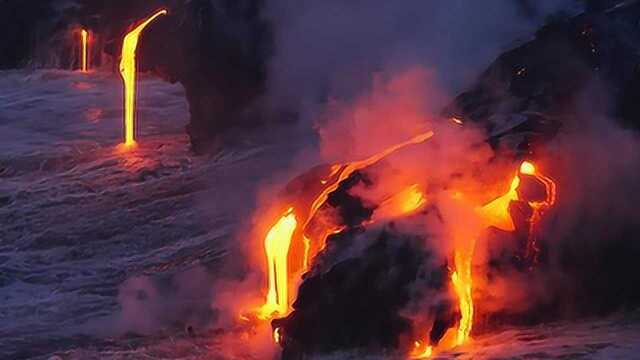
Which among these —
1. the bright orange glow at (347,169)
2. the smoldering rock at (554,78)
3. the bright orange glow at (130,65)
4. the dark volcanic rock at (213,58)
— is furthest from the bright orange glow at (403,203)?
the bright orange glow at (130,65)

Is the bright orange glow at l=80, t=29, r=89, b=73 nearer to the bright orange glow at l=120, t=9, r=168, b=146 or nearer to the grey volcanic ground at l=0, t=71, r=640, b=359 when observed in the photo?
the grey volcanic ground at l=0, t=71, r=640, b=359

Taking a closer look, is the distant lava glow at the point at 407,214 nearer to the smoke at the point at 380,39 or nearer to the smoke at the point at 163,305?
the smoke at the point at 163,305

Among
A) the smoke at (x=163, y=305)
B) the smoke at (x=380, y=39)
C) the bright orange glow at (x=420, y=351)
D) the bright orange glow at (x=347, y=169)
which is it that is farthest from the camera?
the smoke at (x=380, y=39)

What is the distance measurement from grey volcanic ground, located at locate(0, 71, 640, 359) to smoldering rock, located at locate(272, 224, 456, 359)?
23 cm

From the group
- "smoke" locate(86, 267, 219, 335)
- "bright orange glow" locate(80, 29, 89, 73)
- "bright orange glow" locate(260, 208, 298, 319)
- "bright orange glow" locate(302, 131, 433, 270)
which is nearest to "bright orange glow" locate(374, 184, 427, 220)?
"bright orange glow" locate(302, 131, 433, 270)

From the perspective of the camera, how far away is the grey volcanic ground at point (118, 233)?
8.13 meters

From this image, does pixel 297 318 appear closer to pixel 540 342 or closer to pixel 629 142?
pixel 540 342

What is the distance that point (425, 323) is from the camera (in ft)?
24.9

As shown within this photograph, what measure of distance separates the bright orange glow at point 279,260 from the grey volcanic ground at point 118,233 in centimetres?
66

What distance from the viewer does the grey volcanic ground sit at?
8.13m

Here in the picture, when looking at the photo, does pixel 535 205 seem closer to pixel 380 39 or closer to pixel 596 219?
pixel 596 219

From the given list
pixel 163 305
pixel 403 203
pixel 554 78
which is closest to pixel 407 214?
pixel 403 203

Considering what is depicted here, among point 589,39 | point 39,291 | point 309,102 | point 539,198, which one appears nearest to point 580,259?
point 539,198

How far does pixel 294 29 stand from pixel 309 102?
3.40 ft
